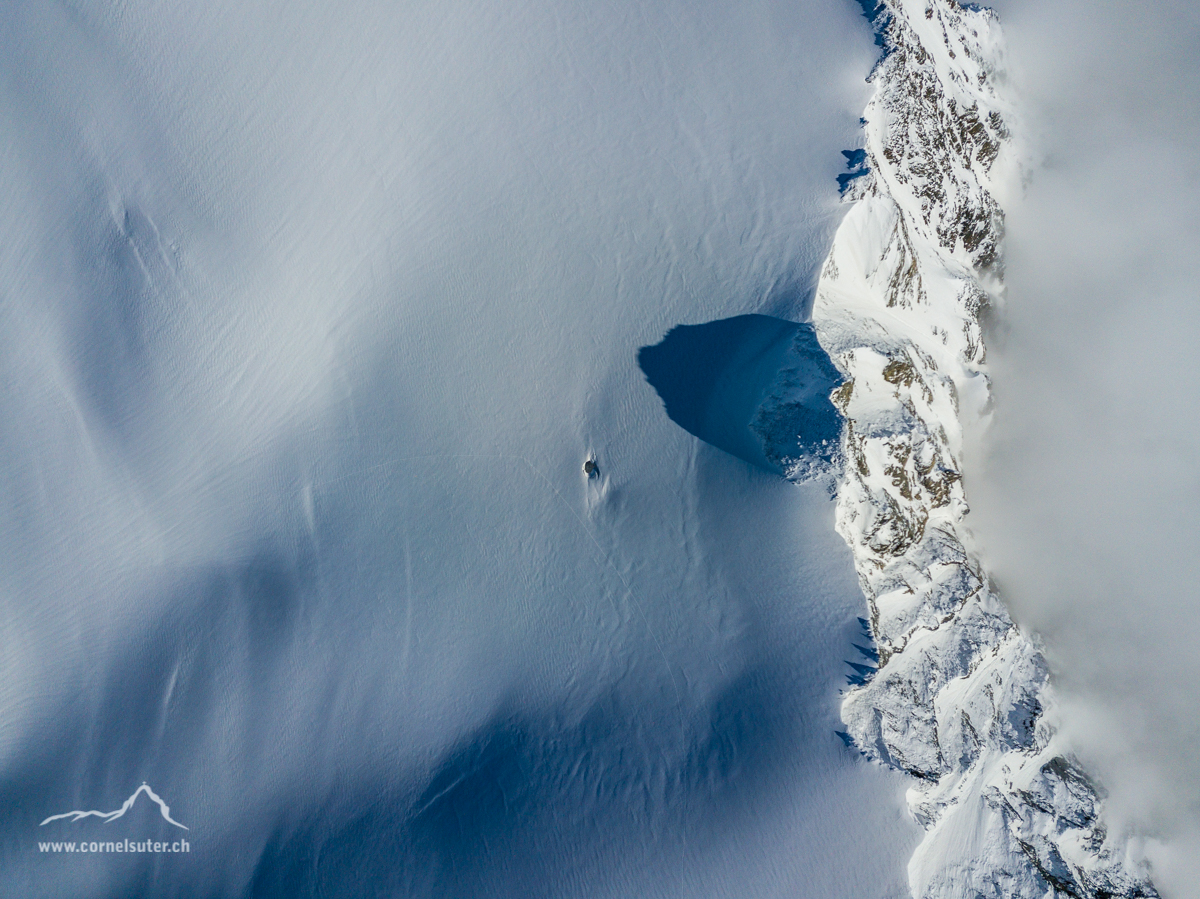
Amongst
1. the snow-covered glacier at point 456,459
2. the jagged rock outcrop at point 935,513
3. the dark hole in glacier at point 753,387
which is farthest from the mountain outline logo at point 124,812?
the jagged rock outcrop at point 935,513

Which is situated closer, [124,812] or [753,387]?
[124,812]

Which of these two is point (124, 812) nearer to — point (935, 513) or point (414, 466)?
point (414, 466)

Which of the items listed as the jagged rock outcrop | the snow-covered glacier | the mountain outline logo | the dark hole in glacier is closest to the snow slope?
the snow-covered glacier

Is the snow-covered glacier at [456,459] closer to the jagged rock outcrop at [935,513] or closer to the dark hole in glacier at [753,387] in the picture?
the dark hole in glacier at [753,387]

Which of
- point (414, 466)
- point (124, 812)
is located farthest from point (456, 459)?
point (124, 812)

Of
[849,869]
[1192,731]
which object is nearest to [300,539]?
[849,869]
